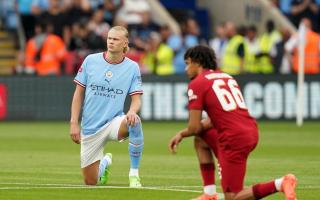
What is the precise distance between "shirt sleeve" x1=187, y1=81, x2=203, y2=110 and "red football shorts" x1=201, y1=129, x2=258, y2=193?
39 centimetres

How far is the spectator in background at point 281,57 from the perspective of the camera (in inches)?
1252

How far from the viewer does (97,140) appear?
1475cm

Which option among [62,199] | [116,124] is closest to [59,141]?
[116,124]

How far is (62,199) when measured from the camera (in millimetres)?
13078

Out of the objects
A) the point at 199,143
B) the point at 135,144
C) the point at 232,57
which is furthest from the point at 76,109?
the point at 232,57

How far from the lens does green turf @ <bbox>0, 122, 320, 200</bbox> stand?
13.9 m

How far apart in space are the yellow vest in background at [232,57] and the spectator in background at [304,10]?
13.2 feet

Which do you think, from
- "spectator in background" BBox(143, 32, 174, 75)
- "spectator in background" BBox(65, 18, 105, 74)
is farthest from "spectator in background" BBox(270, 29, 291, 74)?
"spectator in background" BBox(65, 18, 105, 74)

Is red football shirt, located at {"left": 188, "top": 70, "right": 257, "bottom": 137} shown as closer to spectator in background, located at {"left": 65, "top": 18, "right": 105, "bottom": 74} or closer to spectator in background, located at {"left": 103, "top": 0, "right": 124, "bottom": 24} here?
spectator in background, located at {"left": 65, "top": 18, "right": 105, "bottom": 74}

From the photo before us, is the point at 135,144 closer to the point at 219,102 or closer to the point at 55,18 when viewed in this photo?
the point at 219,102

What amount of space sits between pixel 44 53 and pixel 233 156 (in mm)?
20205

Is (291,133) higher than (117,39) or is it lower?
lower

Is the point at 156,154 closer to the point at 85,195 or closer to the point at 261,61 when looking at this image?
the point at 85,195

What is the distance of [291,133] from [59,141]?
546 cm
